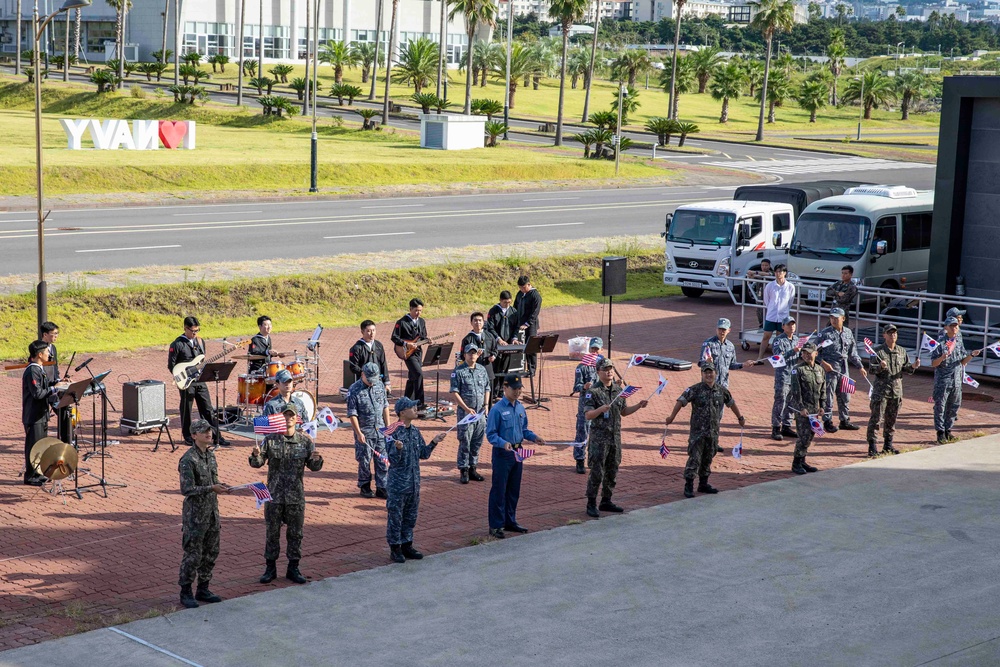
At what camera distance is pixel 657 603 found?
10930mm

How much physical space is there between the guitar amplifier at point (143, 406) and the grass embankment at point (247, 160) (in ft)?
86.3

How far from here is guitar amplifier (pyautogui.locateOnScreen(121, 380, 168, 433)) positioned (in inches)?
640

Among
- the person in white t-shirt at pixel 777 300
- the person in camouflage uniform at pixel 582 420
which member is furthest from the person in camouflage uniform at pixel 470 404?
the person in white t-shirt at pixel 777 300

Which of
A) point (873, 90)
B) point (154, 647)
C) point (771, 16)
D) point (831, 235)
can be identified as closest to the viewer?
point (154, 647)

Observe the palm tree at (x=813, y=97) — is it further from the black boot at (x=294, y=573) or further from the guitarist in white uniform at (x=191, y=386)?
the black boot at (x=294, y=573)

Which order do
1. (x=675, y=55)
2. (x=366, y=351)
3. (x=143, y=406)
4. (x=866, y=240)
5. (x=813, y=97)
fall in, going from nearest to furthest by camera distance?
(x=366, y=351)
(x=143, y=406)
(x=866, y=240)
(x=675, y=55)
(x=813, y=97)

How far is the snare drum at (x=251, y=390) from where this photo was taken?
16750 mm

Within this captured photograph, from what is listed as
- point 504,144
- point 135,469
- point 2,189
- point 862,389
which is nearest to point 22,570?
point 135,469

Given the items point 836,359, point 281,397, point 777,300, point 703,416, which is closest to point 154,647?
point 281,397

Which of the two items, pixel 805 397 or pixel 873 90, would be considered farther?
pixel 873 90

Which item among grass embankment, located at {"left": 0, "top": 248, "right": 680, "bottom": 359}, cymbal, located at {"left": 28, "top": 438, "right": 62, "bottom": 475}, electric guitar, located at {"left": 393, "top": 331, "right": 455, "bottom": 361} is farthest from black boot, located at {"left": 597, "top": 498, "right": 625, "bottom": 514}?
grass embankment, located at {"left": 0, "top": 248, "right": 680, "bottom": 359}

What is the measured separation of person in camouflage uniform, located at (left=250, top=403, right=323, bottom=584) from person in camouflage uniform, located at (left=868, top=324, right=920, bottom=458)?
28.8 feet

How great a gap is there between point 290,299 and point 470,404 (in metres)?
12.0

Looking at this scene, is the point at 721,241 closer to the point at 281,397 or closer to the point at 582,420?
the point at 582,420
